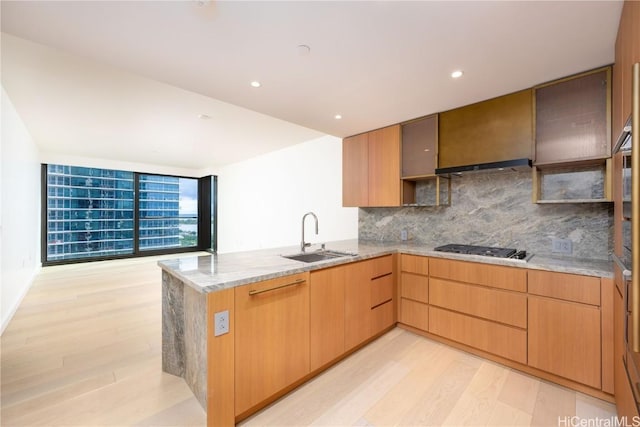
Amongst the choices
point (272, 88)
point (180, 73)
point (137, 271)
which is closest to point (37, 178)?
point (137, 271)

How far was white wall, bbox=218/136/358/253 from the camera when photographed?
4.37 metres

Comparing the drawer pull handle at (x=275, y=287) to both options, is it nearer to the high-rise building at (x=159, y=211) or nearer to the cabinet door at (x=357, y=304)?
the cabinet door at (x=357, y=304)

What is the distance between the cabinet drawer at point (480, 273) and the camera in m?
2.10

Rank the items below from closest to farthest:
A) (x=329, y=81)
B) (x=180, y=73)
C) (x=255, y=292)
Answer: (x=255, y=292)
(x=180, y=73)
(x=329, y=81)

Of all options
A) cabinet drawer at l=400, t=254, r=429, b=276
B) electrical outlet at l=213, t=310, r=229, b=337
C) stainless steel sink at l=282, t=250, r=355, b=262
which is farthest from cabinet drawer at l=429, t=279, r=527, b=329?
electrical outlet at l=213, t=310, r=229, b=337

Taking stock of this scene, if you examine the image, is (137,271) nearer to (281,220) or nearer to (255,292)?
(281,220)

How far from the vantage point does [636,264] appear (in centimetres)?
79

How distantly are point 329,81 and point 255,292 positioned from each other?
1.71 metres

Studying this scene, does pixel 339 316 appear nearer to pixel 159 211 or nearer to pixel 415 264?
pixel 415 264

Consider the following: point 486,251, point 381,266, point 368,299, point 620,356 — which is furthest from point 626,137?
point 368,299

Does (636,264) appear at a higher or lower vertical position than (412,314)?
higher

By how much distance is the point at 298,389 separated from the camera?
1933mm

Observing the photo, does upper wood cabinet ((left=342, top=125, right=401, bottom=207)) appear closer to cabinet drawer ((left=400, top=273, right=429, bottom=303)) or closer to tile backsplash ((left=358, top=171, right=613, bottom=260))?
tile backsplash ((left=358, top=171, right=613, bottom=260))

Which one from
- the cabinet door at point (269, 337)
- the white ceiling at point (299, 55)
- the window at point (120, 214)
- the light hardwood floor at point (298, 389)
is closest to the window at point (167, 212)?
the window at point (120, 214)
